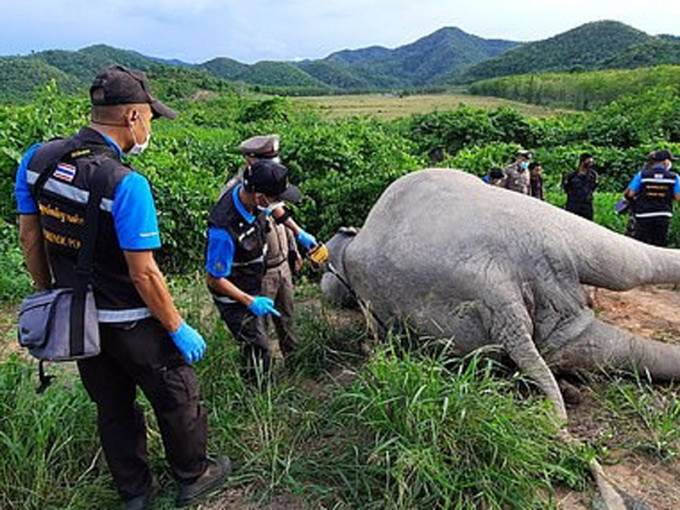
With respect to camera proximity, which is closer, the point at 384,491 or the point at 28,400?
the point at 384,491

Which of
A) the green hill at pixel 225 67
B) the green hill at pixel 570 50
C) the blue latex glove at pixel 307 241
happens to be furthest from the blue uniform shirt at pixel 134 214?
the green hill at pixel 225 67

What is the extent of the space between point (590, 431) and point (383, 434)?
3.87 ft

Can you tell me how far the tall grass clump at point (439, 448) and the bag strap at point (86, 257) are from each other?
3.93 ft

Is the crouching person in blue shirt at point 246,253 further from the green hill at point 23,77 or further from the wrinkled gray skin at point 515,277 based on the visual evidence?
the green hill at point 23,77

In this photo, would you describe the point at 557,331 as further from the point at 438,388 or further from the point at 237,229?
the point at 237,229

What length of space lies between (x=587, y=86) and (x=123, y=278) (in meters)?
44.8

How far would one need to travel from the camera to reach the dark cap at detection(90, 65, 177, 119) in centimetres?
235

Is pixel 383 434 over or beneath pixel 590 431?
over

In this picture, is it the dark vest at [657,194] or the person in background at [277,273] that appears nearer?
the person in background at [277,273]

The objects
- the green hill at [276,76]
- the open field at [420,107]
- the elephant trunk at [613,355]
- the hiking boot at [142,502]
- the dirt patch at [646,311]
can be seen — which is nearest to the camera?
the hiking boot at [142,502]

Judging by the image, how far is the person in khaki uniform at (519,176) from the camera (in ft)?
24.1

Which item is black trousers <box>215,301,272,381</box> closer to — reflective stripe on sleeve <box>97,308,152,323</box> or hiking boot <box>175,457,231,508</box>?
hiking boot <box>175,457,231,508</box>

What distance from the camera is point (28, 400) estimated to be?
2945 mm

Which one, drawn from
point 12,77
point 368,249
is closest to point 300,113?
point 368,249
